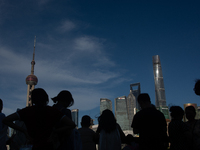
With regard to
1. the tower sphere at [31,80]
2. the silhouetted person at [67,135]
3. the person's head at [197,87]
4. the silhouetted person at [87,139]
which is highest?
the tower sphere at [31,80]

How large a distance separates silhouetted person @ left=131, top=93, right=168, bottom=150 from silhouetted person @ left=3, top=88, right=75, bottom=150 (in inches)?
50.8

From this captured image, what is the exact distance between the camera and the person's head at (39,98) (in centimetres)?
269

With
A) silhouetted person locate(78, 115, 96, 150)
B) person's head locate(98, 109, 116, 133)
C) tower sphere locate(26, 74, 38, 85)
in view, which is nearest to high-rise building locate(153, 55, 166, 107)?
tower sphere locate(26, 74, 38, 85)

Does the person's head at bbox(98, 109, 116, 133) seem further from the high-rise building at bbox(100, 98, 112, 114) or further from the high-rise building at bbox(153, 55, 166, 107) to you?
the high-rise building at bbox(100, 98, 112, 114)

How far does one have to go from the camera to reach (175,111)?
12.6ft

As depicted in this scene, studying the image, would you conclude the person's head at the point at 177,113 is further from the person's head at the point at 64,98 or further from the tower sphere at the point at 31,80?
the tower sphere at the point at 31,80

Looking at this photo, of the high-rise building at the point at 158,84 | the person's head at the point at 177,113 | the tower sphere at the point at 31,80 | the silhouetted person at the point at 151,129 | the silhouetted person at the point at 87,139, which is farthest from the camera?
the tower sphere at the point at 31,80

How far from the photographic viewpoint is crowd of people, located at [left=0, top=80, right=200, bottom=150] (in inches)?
102

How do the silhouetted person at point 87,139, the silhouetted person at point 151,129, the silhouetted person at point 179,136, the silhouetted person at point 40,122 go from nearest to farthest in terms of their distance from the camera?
the silhouetted person at point 40,122, the silhouetted person at point 151,129, the silhouetted person at point 179,136, the silhouetted person at point 87,139

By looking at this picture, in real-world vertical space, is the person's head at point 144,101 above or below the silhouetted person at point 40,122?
above

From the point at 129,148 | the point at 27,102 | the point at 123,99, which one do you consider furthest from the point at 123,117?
the point at 129,148

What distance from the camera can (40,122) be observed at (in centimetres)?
258

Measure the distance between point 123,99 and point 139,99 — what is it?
12442cm

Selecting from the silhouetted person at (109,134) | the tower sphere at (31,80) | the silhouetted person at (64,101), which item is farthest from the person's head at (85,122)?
the tower sphere at (31,80)
